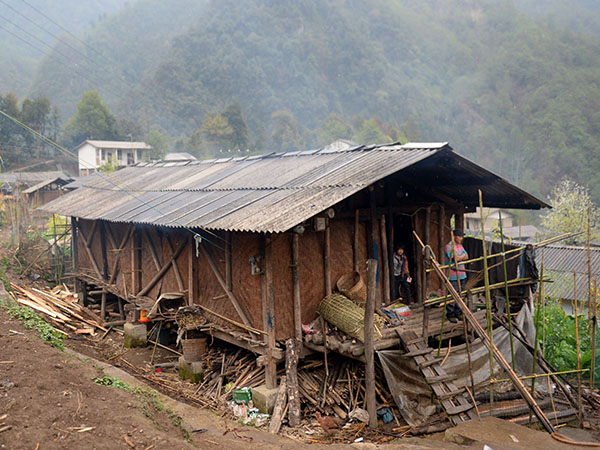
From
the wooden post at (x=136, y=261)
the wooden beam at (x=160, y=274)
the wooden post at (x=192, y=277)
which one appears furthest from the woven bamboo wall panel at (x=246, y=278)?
the wooden post at (x=136, y=261)

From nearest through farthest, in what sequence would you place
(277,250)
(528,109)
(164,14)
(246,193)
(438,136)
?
(277,250), (246,193), (528,109), (438,136), (164,14)

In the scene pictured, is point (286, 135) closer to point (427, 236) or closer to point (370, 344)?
point (427, 236)

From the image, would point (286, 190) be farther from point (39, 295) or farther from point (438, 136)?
point (438, 136)

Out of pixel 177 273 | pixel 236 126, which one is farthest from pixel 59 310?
pixel 236 126

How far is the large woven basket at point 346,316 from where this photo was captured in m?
9.30

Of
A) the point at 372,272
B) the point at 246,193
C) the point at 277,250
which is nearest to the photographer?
the point at 372,272

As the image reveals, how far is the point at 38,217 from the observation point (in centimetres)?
3544

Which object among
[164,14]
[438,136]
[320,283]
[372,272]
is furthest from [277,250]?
[164,14]

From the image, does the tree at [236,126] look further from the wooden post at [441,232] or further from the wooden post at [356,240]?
the wooden post at [356,240]

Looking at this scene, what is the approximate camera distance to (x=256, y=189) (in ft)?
38.1

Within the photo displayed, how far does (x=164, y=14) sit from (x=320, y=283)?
12373 centimetres

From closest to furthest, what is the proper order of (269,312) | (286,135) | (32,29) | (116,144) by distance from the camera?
(269,312), (116,144), (286,135), (32,29)

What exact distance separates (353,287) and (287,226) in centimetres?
290

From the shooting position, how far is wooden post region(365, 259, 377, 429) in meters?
8.74
